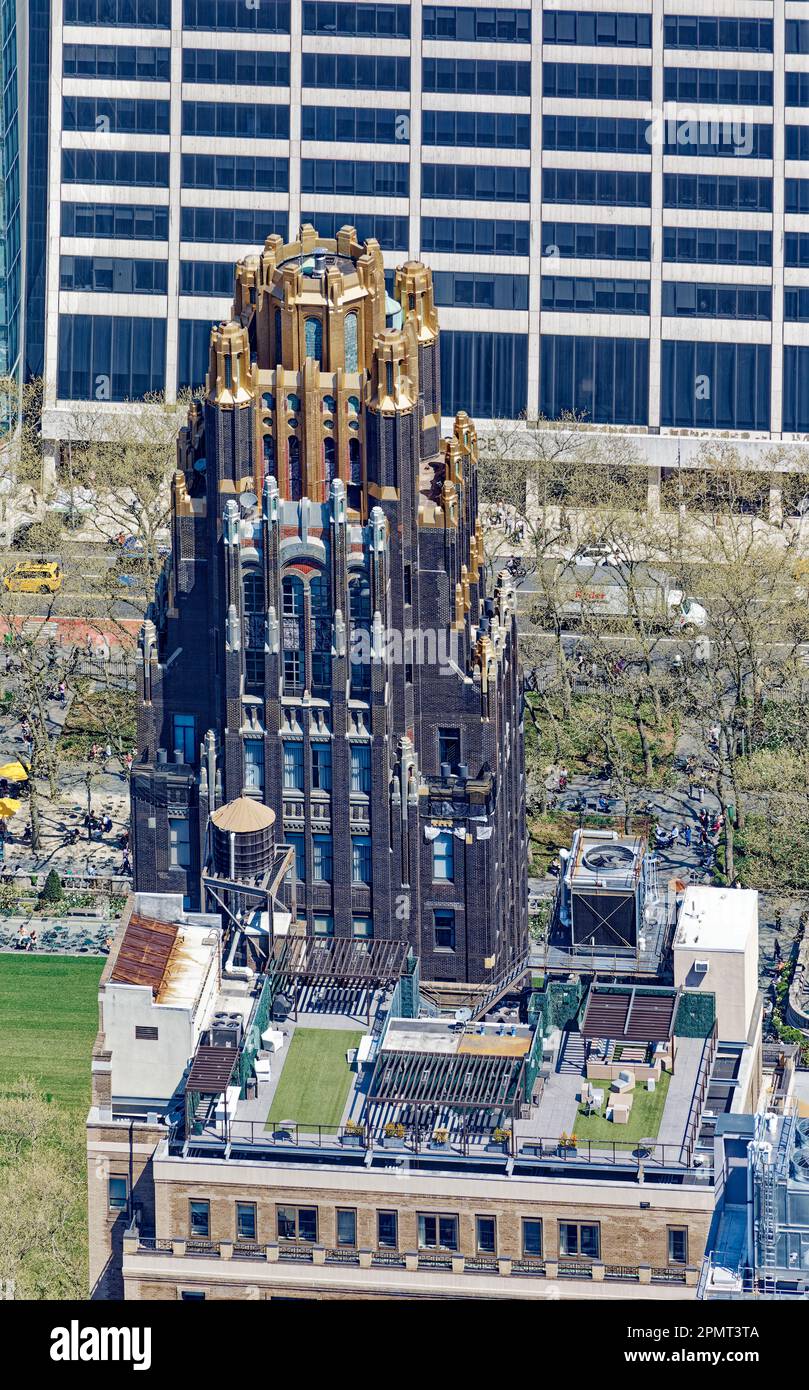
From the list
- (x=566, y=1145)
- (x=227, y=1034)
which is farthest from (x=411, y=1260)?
(x=227, y=1034)

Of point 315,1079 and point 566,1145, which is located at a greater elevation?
point 315,1079

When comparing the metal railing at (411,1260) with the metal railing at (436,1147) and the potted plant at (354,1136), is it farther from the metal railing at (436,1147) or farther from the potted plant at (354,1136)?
the potted plant at (354,1136)

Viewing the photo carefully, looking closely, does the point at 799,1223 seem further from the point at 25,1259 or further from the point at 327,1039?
the point at 25,1259

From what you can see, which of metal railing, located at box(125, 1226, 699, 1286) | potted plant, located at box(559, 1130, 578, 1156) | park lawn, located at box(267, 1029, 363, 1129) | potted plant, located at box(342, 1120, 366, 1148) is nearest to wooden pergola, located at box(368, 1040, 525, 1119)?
potted plant, located at box(342, 1120, 366, 1148)

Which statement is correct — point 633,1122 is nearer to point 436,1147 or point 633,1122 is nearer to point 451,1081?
point 451,1081

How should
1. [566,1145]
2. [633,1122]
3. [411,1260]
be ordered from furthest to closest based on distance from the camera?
1. [633,1122]
2. [411,1260]
3. [566,1145]

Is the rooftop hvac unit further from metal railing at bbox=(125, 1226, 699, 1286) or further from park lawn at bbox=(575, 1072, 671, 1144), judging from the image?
park lawn at bbox=(575, 1072, 671, 1144)
